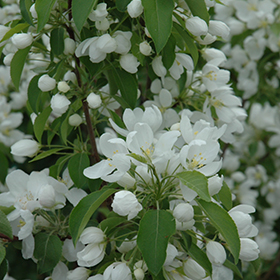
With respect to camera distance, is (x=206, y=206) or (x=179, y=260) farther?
(x=179, y=260)

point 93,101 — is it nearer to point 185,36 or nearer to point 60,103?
point 60,103

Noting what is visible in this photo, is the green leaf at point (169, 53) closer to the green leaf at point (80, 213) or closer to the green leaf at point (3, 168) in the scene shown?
the green leaf at point (80, 213)

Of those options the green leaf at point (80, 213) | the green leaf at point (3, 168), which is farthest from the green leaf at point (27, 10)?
the green leaf at point (3, 168)

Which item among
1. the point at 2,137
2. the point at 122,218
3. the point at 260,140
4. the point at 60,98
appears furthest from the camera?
the point at 260,140

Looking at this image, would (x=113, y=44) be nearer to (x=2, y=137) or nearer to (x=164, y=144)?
(x=164, y=144)

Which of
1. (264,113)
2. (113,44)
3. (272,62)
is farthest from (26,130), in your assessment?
(264,113)

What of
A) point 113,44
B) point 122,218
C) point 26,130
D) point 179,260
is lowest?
point 26,130

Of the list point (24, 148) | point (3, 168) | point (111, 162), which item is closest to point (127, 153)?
point (111, 162)

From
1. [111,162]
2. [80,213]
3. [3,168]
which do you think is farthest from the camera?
[3,168]
